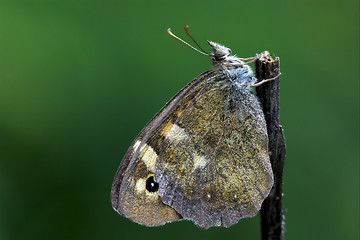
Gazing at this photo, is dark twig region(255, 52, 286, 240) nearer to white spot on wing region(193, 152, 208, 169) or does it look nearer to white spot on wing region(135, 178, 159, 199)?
white spot on wing region(193, 152, 208, 169)

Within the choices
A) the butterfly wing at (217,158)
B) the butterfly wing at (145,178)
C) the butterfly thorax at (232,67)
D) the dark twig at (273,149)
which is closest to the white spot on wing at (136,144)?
the butterfly wing at (145,178)

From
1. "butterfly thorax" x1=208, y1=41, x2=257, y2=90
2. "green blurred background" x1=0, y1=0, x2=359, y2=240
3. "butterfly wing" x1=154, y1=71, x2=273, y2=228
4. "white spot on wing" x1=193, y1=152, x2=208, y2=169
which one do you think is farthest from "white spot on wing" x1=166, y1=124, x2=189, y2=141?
"green blurred background" x1=0, y1=0, x2=359, y2=240

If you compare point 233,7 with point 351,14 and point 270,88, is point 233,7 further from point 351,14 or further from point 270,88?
point 270,88

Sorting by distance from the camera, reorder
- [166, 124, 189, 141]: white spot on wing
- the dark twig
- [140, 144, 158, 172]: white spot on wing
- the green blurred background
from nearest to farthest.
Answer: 1. the dark twig
2. [140, 144, 158, 172]: white spot on wing
3. [166, 124, 189, 141]: white spot on wing
4. the green blurred background

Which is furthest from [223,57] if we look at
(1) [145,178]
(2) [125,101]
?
(2) [125,101]

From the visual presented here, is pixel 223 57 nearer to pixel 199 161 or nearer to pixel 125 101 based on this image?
pixel 199 161

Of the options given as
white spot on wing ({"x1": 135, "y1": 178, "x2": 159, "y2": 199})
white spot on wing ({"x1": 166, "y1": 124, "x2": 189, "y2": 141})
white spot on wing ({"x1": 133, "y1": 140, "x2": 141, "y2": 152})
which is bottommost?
white spot on wing ({"x1": 135, "y1": 178, "x2": 159, "y2": 199})
